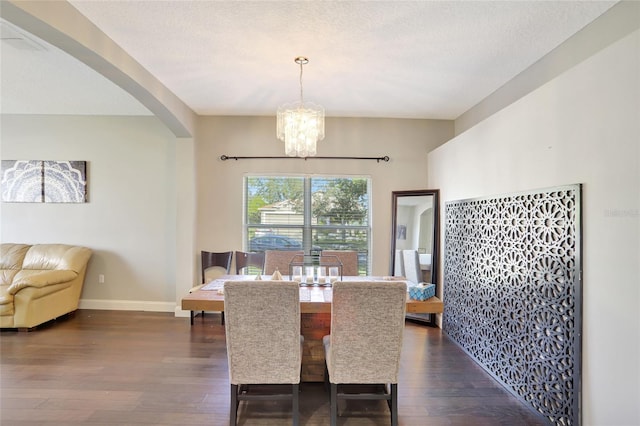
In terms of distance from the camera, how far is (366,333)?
1.77m

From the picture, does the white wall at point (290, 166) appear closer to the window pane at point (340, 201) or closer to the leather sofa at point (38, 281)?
the window pane at point (340, 201)

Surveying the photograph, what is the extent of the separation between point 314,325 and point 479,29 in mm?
2636

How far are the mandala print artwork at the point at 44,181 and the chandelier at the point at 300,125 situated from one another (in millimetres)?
3542

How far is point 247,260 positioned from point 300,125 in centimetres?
224

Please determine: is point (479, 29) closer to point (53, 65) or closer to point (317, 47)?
point (317, 47)

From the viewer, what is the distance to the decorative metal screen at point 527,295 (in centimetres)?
181

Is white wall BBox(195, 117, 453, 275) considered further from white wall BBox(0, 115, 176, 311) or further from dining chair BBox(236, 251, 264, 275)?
white wall BBox(0, 115, 176, 311)

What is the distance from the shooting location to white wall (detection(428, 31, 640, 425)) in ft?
4.84

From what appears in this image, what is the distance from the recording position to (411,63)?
2666 millimetres

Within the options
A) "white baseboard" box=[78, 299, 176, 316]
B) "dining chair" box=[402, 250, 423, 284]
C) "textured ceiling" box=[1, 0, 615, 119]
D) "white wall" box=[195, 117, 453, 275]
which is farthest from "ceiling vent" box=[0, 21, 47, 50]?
"dining chair" box=[402, 250, 423, 284]

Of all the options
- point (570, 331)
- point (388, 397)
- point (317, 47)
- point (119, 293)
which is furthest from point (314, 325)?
point (119, 293)

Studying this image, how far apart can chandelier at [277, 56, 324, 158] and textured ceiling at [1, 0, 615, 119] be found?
0.45 meters

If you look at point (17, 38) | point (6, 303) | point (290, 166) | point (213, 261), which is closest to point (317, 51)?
point (290, 166)

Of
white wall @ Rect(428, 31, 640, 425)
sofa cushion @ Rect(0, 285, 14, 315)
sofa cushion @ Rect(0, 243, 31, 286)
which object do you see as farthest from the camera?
sofa cushion @ Rect(0, 243, 31, 286)
